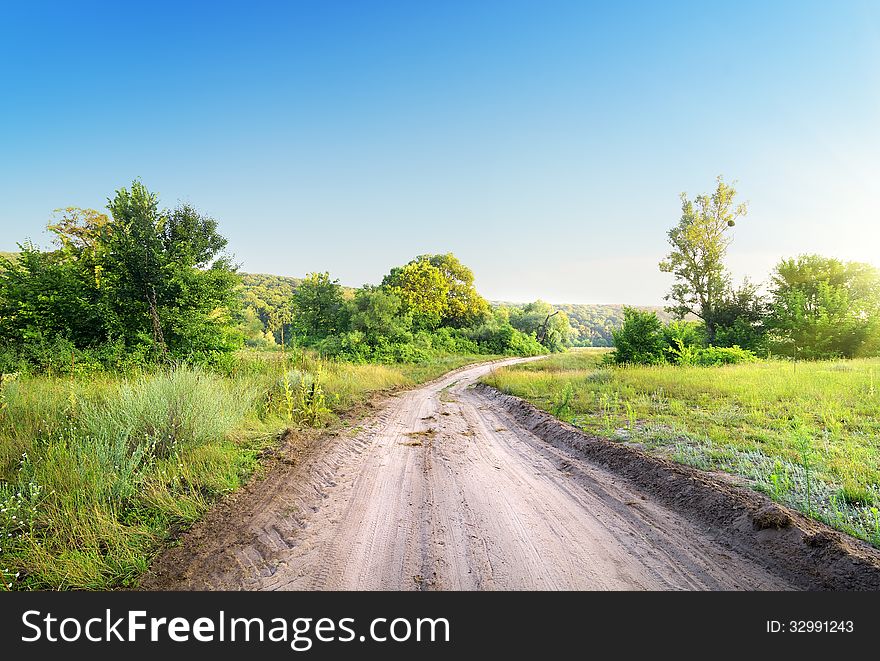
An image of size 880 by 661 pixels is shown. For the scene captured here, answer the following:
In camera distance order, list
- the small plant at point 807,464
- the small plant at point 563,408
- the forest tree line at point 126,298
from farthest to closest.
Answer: the forest tree line at point 126,298 < the small plant at point 563,408 < the small plant at point 807,464

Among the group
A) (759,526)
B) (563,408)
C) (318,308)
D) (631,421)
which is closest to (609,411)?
(563,408)

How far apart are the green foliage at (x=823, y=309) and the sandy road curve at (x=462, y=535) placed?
23379mm

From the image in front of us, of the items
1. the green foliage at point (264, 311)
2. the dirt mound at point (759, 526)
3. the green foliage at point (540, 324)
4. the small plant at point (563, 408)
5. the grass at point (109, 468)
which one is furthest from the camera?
the green foliage at point (540, 324)

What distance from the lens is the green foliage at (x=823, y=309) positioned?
63.0 feet

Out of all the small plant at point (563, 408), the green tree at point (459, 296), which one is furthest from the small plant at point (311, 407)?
the green tree at point (459, 296)

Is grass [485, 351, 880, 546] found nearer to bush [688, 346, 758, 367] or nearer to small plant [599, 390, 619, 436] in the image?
small plant [599, 390, 619, 436]

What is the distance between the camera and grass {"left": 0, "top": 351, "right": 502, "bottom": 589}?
108 inches

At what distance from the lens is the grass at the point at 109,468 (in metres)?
2.75

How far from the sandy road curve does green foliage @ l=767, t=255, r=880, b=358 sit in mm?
23379

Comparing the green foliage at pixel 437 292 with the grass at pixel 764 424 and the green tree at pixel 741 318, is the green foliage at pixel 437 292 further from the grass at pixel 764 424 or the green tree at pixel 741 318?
the grass at pixel 764 424

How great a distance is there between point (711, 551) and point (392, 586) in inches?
104

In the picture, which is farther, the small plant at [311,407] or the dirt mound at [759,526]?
the small plant at [311,407]

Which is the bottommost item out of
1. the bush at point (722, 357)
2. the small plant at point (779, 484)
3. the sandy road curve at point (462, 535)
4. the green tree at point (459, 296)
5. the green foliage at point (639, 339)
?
the sandy road curve at point (462, 535)

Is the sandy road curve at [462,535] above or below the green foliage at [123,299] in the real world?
below
